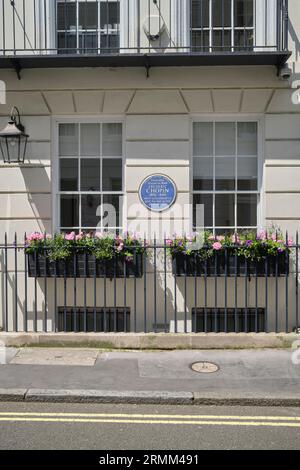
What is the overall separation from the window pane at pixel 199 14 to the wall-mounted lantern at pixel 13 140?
3725 mm

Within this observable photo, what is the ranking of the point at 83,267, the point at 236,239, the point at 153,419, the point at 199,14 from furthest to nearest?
the point at 199,14 < the point at 83,267 < the point at 236,239 < the point at 153,419

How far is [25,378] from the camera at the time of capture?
6.50 meters

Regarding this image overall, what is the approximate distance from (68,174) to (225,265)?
11.4 feet

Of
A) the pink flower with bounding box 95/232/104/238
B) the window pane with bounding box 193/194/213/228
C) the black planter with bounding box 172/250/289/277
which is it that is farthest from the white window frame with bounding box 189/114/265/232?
the pink flower with bounding box 95/232/104/238

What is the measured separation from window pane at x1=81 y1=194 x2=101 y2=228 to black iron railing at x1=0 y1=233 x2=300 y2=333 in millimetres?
1095

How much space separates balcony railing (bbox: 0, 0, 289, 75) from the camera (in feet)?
27.2

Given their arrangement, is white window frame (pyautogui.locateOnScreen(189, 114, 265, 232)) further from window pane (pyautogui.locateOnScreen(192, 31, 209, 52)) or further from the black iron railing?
window pane (pyautogui.locateOnScreen(192, 31, 209, 52))

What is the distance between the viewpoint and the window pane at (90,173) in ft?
30.0

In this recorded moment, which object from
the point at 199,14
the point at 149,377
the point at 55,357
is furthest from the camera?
the point at 199,14

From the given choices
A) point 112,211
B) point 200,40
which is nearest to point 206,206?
point 112,211

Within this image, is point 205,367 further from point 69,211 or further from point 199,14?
point 199,14

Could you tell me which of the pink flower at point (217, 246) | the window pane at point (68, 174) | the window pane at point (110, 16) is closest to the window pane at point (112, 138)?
the window pane at point (68, 174)

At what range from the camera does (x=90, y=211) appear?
9180 millimetres

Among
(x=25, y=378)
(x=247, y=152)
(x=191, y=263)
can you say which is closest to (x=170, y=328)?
(x=191, y=263)
